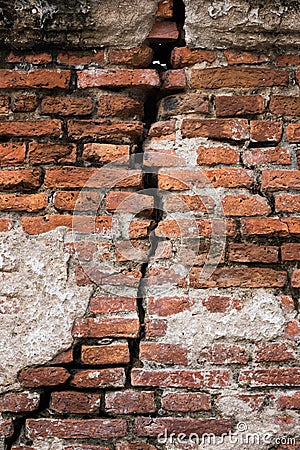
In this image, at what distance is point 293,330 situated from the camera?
1.92m

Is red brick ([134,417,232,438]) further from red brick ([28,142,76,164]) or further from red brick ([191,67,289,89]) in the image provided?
red brick ([191,67,289,89])

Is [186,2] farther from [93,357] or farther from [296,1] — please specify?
[93,357]

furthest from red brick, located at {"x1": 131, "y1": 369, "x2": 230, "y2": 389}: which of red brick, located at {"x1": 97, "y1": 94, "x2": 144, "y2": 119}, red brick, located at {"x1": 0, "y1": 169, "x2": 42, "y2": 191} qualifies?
red brick, located at {"x1": 97, "y1": 94, "x2": 144, "y2": 119}

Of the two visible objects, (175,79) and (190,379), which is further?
(175,79)

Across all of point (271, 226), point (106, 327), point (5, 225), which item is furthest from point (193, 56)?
point (106, 327)

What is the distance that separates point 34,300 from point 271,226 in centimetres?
83

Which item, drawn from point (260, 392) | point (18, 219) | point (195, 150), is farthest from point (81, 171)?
point (260, 392)

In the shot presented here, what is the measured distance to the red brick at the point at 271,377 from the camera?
190 cm

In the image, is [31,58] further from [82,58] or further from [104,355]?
[104,355]

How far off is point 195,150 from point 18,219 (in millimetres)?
652

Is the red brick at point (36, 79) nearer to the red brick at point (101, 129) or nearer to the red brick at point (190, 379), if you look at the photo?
the red brick at point (101, 129)

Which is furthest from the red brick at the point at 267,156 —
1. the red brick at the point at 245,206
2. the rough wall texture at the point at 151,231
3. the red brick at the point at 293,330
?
the red brick at the point at 293,330

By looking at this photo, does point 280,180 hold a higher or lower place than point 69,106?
lower

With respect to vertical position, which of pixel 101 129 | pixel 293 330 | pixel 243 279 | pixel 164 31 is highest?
pixel 164 31
